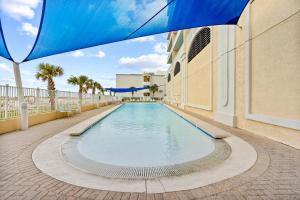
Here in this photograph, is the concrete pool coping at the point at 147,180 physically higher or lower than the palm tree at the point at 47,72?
lower

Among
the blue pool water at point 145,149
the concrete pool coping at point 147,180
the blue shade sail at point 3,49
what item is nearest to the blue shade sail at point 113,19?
the blue shade sail at point 3,49

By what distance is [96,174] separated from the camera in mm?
2941

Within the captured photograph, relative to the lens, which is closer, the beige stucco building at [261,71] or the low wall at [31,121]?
the beige stucco building at [261,71]

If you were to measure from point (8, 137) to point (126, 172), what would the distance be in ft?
14.5

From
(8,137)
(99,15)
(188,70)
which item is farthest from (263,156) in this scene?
(188,70)

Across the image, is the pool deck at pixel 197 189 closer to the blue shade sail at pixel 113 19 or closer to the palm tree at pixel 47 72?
the blue shade sail at pixel 113 19

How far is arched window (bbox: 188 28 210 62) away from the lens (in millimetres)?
11196

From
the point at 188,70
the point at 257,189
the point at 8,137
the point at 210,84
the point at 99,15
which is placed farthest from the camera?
the point at 188,70

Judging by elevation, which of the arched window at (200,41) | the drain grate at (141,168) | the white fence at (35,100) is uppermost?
the arched window at (200,41)

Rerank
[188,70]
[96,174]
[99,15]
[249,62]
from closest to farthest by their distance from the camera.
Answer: [96,174], [99,15], [249,62], [188,70]

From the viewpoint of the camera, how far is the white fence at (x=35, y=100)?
6254 mm

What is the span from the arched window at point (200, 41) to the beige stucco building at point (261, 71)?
185 cm

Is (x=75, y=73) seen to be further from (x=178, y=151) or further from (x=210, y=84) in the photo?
(x=178, y=151)

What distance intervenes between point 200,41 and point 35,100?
10306mm
